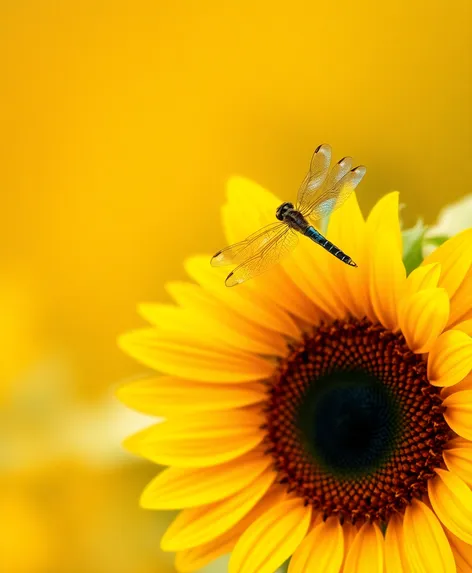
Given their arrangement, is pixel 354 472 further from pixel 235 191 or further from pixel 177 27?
pixel 177 27

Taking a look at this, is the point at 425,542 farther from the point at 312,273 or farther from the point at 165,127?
the point at 165,127

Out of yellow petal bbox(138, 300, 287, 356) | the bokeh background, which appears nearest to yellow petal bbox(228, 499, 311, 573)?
yellow petal bbox(138, 300, 287, 356)

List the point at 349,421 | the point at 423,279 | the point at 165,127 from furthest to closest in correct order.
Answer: the point at 165,127 → the point at 349,421 → the point at 423,279

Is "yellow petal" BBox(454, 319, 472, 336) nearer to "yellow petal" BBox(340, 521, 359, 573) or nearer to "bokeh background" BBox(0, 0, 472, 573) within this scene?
"yellow petal" BBox(340, 521, 359, 573)

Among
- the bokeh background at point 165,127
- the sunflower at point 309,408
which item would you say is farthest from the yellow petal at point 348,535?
the bokeh background at point 165,127

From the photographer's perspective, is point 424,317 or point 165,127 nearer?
point 424,317

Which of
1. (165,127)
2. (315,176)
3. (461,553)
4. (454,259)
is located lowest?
(461,553)

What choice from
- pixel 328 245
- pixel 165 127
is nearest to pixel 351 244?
pixel 328 245

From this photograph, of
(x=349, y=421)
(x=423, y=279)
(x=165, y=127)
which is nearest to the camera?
(x=423, y=279)
